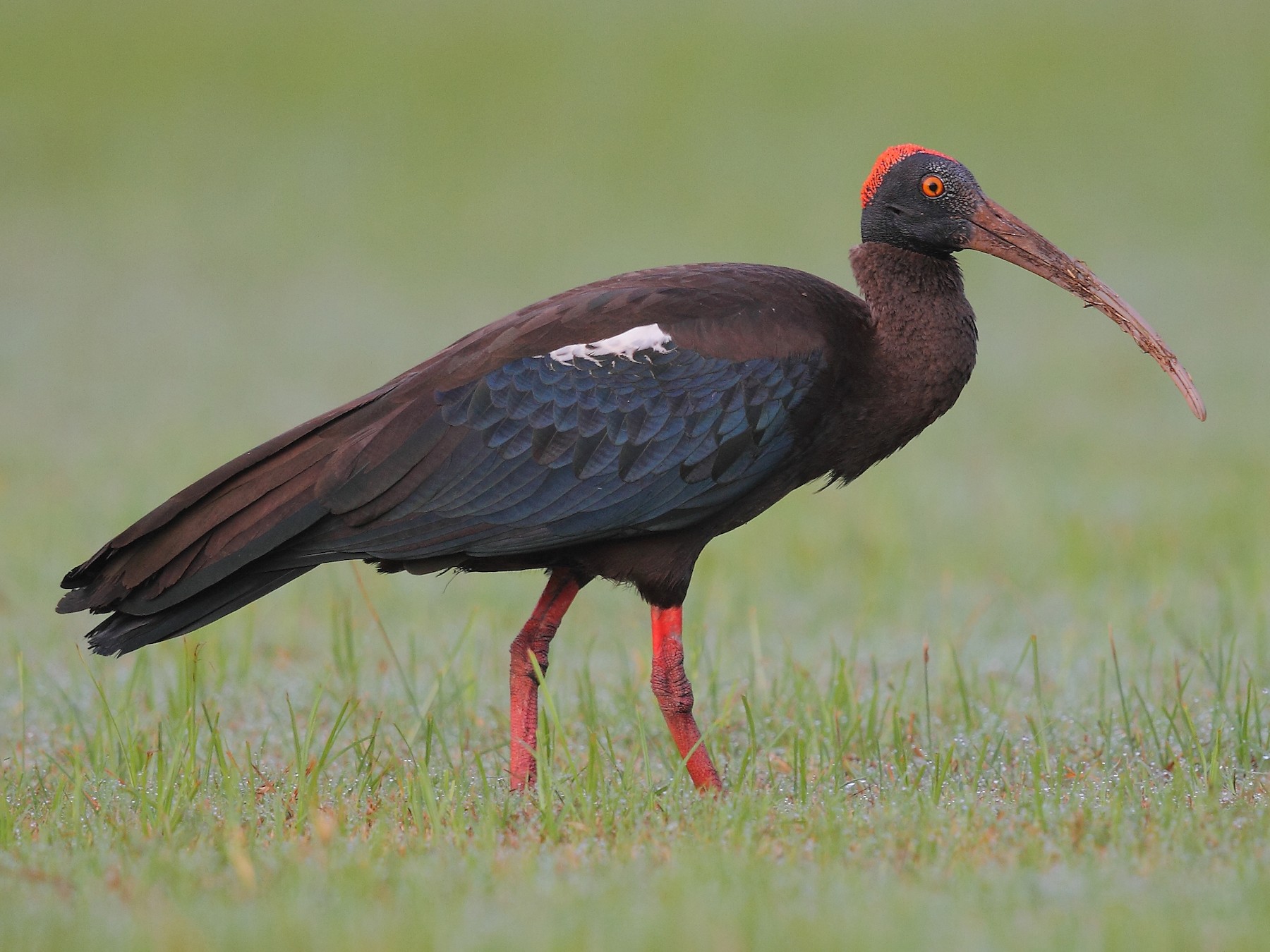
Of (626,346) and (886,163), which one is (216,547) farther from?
(886,163)

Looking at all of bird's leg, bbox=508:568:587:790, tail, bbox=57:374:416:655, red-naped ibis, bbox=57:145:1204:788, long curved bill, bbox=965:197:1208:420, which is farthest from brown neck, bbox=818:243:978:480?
tail, bbox=57:374:416:655

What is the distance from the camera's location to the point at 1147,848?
3701 millimetres

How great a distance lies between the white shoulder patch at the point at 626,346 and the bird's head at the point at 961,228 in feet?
3.00

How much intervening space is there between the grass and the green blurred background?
0.22 ft

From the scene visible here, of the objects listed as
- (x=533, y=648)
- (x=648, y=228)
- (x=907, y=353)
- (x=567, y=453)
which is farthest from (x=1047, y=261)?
(x=648, y=228)

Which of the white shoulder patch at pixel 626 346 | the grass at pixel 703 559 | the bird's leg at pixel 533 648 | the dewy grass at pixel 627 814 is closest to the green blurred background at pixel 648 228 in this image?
the grass at pixel 703 559

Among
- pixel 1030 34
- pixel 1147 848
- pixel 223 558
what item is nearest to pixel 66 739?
pixel 223 558

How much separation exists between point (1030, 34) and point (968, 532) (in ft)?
53.0

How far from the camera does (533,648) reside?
518cm

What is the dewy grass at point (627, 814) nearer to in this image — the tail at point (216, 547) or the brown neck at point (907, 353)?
the tail at point (216, 547)

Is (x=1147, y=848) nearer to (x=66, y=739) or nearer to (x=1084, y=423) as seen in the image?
(x=66, y=739)

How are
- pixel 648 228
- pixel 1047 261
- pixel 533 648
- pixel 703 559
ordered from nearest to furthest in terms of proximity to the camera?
1. pixel 1047 261
2. pixel 533 648
3. pixel 703 559
4. pixel 648 228

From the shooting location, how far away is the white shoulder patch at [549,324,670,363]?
4.71 meters

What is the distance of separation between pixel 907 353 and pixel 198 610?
223 centimetres
